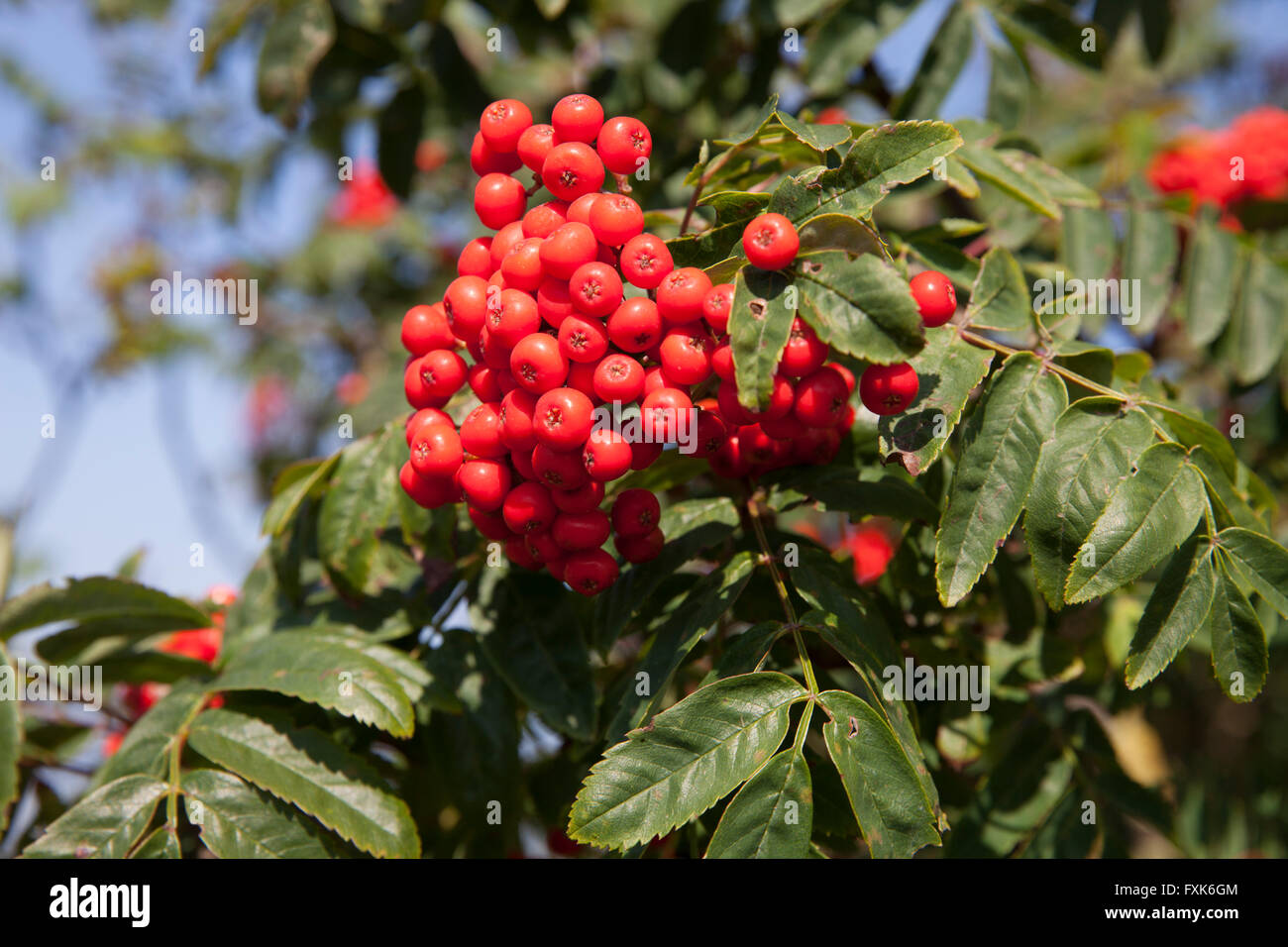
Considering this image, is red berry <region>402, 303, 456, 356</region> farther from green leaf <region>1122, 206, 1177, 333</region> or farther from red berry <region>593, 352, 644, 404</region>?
green leaf <region>1122, 206, 1177, 333</region>

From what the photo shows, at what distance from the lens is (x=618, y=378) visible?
155cm

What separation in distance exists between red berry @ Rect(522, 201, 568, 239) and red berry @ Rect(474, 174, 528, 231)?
127 mm

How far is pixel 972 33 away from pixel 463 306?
1865mm

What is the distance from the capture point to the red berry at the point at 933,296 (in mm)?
1584

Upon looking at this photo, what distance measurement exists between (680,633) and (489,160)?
1.05m

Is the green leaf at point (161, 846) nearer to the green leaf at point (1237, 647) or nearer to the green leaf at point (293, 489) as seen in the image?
the green leaf at point (293, 489)

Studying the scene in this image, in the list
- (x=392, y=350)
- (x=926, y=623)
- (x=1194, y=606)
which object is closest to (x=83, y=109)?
(x=392, y=350)

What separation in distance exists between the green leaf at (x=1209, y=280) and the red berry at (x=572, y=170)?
2028mm

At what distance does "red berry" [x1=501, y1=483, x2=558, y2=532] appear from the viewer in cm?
167

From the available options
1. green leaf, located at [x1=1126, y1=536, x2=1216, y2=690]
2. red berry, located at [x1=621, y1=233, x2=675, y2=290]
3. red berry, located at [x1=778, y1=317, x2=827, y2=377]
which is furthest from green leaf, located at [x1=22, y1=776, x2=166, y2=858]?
green leaf, located at [x1=1126, y1=536, x2=1216, y2=690]

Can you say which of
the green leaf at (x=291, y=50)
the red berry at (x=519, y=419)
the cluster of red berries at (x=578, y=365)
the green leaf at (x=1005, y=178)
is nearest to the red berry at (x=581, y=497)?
the cluster of red berries at (x=578, y=365)

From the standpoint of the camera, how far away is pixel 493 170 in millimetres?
1964

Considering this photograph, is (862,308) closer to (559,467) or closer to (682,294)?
(682,294)

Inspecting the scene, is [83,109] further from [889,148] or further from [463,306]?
[889,148]
